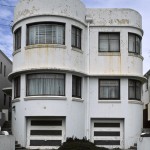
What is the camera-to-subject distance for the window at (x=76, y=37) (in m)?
28.8

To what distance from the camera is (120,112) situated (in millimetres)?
29266

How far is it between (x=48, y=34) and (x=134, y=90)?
7188mm

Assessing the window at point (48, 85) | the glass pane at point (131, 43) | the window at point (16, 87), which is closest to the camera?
the window at point (48, 85)

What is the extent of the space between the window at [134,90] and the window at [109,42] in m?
2.50

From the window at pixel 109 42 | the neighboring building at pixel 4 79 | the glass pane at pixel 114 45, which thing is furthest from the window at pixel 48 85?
the neighboring building at pixel 4 79

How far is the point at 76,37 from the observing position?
29.1 metres

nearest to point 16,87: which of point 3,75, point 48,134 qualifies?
point 48,134

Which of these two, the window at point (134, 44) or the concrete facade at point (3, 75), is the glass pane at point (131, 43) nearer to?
the window at point (134, 44)

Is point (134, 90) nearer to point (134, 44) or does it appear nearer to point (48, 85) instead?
point (134, 44)

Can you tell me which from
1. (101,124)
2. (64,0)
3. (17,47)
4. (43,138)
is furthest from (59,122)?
(64,0)

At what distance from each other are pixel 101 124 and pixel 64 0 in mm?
8665

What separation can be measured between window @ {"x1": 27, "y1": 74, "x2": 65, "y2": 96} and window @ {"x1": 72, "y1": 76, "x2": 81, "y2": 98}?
0.84 meters

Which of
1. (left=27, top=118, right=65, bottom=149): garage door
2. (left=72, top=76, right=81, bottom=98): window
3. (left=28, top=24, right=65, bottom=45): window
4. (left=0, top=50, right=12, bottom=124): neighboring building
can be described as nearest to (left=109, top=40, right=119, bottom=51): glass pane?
(left=72, top=76, right=81, bottom=98): window

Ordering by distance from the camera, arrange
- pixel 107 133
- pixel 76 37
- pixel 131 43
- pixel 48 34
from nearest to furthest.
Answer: pixel 48 34 → pixel 76 37 → pixel 107 133 → pixel 131 43
